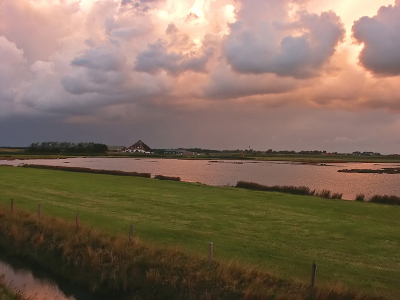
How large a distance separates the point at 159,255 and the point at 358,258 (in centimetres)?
882

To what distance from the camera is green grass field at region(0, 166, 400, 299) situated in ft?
42.8

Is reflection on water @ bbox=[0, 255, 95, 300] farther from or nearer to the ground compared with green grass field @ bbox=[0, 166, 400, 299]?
nearer to the ground

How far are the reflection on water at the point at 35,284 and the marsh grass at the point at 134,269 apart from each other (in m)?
0.39

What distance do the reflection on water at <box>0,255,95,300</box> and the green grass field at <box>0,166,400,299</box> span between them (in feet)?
14.1

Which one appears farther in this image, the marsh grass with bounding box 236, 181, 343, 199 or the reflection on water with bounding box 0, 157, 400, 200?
the reflection on water with bounding box 0, 157, 400, 200

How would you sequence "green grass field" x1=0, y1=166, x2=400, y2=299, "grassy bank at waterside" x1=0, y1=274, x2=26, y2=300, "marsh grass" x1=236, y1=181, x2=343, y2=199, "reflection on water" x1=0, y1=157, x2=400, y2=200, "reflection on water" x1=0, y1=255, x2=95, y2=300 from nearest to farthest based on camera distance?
1. "grassy bank at waterside" x1=0, y1=274, x2=26, y2=300
2. "reflection on water" x1=0, y1=255, x2=95, y2=300
3. "green grass field" x1=0, y1=166, x2=400, y2=299
4. "marsh grass" x1=236, y1=181, x2=343, y2=199
5. "reflection on water" x1=0, y1=157, x2=400, y2=200

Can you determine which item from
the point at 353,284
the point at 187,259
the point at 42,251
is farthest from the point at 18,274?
the point at 353,284

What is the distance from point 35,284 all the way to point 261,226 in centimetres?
1241

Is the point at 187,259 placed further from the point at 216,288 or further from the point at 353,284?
the point at 353,284

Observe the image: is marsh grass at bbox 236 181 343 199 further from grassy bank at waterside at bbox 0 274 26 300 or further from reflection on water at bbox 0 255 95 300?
grassy bank at waterside at bbox 0 274 26 300

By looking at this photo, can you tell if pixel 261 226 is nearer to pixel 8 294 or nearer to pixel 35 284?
pixel 35 284

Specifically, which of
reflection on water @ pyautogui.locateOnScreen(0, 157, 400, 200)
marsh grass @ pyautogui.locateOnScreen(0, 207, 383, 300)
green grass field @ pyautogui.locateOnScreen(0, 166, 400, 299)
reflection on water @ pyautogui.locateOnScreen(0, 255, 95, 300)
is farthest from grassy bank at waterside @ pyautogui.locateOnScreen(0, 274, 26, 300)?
reflection on water @ pyautogui.locateOnScreen(0, 157, 400, 200)

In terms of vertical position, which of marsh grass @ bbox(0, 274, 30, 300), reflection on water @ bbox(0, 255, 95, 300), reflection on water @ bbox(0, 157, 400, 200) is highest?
reflection on water @ bbox(0, 157, 400, 200)

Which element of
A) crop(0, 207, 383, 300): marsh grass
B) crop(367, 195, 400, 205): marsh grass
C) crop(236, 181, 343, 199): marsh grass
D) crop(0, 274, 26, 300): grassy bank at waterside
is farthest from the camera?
crop(236, 181, 343, 199): marsh grass
